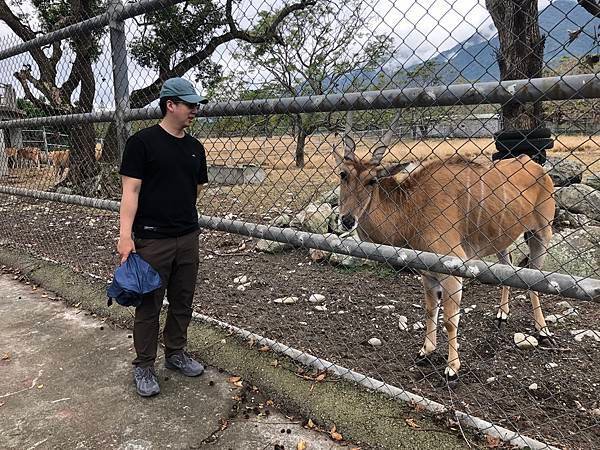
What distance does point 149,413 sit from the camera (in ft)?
8.87

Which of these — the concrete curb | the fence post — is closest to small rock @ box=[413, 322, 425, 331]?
the concrete curb

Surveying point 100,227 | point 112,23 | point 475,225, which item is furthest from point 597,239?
point 100,227

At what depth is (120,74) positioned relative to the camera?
3680mm

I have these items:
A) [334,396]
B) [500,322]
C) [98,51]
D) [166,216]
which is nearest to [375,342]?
[334,396]

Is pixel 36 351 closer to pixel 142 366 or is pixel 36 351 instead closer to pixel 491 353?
pixel 142 366

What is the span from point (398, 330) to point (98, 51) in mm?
6327

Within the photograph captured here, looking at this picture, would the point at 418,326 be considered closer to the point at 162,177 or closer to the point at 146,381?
the point at 146,381

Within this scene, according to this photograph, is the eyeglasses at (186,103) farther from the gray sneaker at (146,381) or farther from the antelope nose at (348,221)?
the gray sneaker at (146,381)

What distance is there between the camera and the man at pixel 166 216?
272cm

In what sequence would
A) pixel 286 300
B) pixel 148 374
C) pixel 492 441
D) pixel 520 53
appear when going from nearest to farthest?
pixel 492 441 < pixel 148 374 < pixel 286 300 < pixel 520 53

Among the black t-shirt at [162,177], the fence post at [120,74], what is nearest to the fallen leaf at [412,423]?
the black t-shirt at [162,177]

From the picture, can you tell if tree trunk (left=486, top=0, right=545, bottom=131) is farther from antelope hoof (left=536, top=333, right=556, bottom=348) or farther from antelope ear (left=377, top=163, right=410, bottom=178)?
antelope hoof (left=536, top=333, right=556, bottom=348)

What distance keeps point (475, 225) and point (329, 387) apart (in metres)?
1.74

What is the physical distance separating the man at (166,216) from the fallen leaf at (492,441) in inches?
67.1
